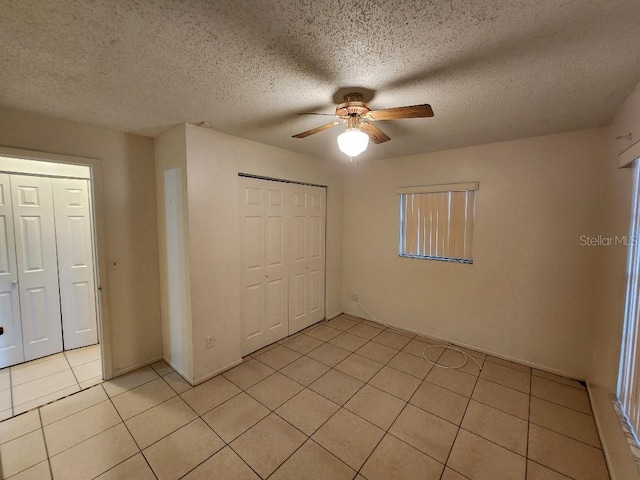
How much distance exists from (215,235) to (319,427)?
1825 mm

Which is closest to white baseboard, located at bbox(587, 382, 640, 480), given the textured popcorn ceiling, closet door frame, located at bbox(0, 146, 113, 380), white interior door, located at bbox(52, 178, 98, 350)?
the textured popcorn ceiling

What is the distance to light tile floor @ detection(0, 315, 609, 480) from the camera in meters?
1.61

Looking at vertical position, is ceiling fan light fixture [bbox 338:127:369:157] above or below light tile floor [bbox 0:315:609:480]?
above

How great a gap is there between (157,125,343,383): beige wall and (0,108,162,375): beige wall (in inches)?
21.5

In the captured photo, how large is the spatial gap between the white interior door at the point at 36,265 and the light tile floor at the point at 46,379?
0.61ft

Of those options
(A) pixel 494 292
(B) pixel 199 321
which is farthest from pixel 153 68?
(A) pixel 494 292

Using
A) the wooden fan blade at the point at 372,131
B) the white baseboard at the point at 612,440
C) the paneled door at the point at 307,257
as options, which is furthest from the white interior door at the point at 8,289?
the white baseboard at the point at 612,440

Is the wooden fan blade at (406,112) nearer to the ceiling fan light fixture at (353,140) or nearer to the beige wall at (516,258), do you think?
the ceiling fan light fixture at (353,140)

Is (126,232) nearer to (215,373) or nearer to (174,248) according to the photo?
(174,248)

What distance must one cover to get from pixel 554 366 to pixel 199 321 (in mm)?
3452

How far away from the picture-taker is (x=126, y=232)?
253 centimetres

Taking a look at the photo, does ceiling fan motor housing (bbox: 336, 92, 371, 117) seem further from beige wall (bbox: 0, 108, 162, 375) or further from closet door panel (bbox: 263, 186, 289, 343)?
beige wall (bbox: 0, 108, 162, 375)

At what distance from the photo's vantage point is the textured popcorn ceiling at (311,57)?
103cm

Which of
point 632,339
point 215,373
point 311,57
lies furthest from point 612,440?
point 215,373
